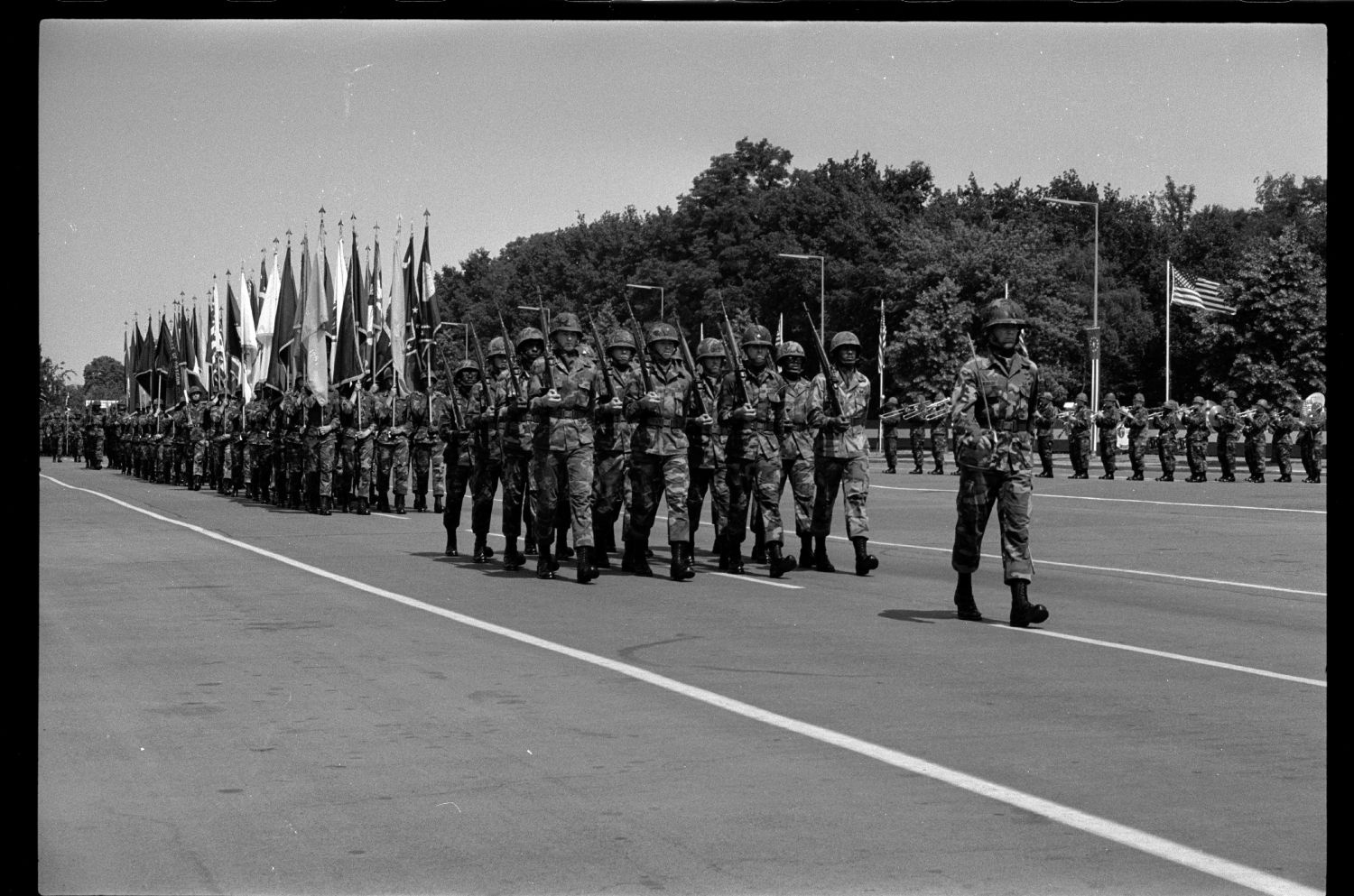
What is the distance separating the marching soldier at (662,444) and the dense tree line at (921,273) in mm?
11272

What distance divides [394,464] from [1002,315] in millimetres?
15659

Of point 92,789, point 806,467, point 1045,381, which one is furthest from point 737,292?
point 92,789

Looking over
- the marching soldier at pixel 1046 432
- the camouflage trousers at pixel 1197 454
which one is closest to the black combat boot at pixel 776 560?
the camouflage trousers at pixel 1197 454

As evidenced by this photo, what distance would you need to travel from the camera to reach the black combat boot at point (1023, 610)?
11.7 meters

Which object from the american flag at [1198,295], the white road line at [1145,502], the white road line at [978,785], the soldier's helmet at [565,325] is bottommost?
the white road line at [978,785]

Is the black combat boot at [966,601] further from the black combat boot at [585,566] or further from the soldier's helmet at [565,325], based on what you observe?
the soldier's helmet at [565,325]

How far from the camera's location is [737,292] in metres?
38.1

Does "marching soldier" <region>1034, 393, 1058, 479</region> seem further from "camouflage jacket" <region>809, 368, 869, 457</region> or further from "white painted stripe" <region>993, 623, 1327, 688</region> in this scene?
"white painted stripe" <region>993, 623, 1327, 688</region>

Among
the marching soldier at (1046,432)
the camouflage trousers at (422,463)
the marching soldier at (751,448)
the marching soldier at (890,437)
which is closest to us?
the marching soldier at (751,448)

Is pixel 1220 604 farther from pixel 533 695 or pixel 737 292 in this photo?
pixel 737 292

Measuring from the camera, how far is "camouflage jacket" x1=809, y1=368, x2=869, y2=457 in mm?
16281

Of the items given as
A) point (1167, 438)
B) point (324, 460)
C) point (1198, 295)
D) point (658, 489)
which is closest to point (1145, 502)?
point (1167, 438)

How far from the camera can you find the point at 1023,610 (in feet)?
38.5

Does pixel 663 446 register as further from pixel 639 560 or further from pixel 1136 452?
pixel 1136 452
